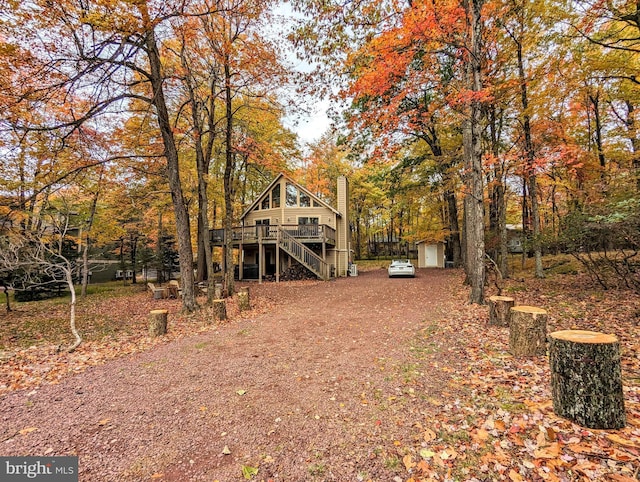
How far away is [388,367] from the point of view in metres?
4.40

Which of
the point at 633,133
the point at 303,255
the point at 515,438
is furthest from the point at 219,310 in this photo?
the point at 633,133

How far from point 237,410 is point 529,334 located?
432 cm

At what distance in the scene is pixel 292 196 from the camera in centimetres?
2041

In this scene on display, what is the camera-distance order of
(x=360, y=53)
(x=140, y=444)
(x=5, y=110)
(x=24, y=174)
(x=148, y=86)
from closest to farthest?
(x=140, y=444) → (x=5, y=110) → (x=360, y=53) → (x=148, y=86) → (x=24, y=174)

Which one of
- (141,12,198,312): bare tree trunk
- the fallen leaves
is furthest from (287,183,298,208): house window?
the fallen leaves

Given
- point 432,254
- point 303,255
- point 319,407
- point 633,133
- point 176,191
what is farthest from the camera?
point 432,254

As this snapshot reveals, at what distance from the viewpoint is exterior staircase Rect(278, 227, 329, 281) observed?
17109 mm

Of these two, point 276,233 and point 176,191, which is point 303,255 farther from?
point 176,191

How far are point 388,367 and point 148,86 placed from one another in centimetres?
1216

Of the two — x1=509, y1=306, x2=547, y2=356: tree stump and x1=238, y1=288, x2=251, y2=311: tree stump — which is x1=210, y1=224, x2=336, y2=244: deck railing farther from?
x1=509, y1=306, x2=547, y2=356: tree stump

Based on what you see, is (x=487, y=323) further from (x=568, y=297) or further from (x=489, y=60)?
(x=489, y=60)

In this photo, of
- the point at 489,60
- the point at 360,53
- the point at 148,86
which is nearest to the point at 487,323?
the point at 360,53

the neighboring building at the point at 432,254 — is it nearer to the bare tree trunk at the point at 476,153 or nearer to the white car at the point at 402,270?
the white car at the point at 402,270

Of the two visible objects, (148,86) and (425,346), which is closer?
(425,346)
